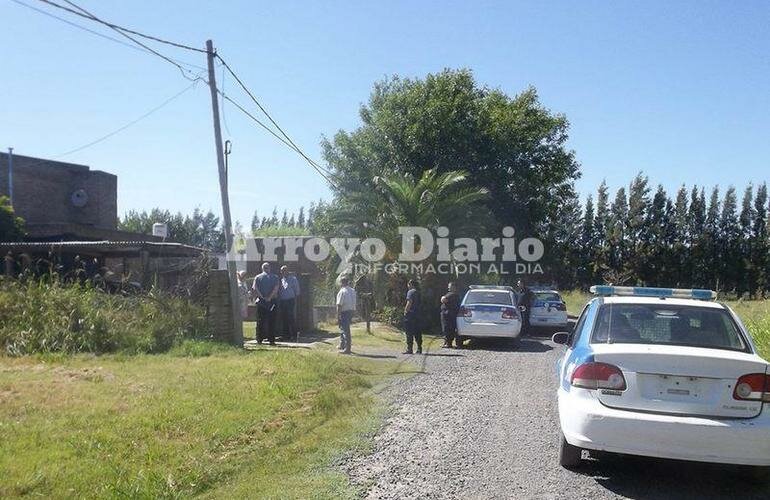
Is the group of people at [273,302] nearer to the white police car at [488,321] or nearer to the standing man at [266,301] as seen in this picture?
the standing man at [266,301]

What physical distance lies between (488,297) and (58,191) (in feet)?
74.3

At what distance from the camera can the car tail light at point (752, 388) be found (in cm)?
576

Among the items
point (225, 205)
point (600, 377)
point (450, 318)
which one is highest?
point (225, 205)

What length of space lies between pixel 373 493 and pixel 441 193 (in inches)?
686

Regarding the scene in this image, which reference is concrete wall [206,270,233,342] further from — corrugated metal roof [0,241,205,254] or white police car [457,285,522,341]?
white police car [457,285,522,341]

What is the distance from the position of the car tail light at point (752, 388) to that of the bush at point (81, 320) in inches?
386

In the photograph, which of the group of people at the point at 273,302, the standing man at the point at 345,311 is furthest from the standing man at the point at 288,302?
the standing man at the point at 345,311

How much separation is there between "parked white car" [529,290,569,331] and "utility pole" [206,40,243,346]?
11011 millimetres

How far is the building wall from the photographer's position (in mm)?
30172

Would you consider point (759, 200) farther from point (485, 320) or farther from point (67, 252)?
point (67, 252)

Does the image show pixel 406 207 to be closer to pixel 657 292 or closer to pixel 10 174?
pixel 657 292

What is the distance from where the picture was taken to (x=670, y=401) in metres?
5.87

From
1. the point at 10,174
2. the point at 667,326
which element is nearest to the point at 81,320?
the point at 667,326

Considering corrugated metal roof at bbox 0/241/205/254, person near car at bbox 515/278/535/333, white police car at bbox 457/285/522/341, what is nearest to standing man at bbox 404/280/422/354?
white police car at bbox 457/285/522/341
